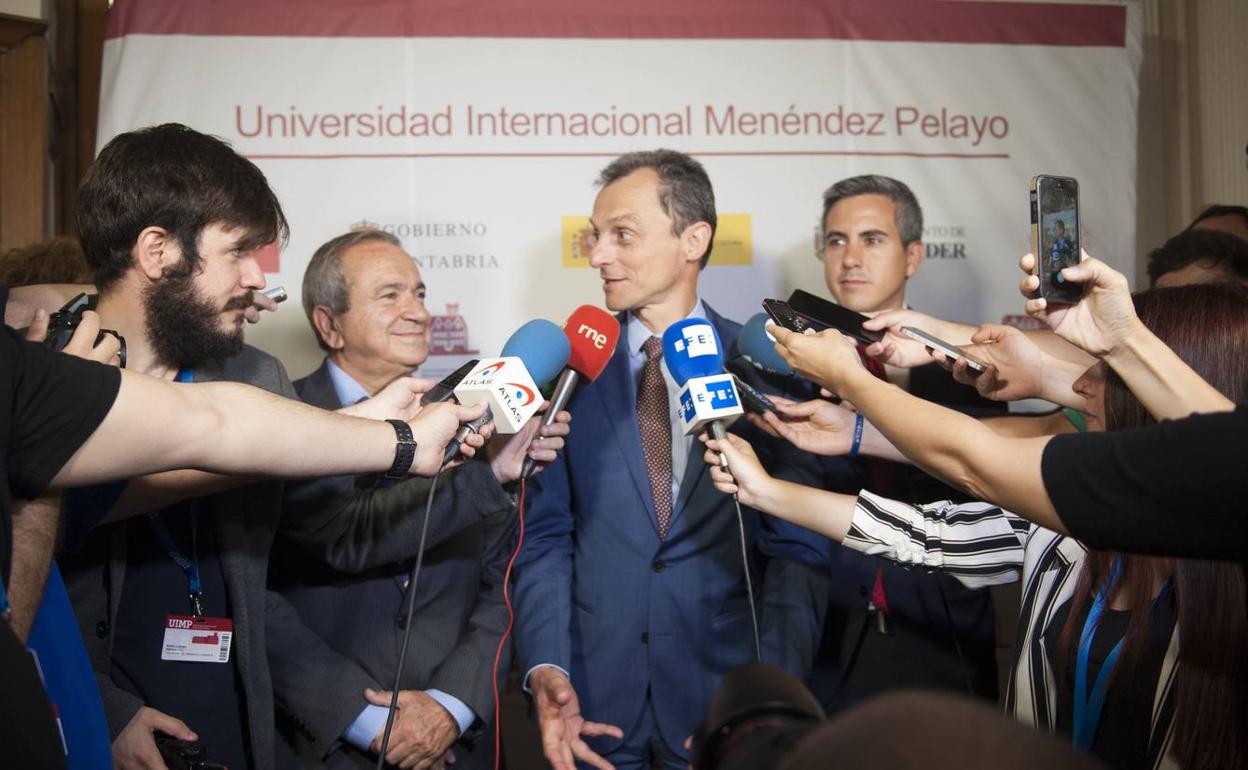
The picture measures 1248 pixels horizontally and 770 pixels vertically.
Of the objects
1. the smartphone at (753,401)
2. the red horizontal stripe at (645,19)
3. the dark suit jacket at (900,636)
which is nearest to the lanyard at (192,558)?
the smartphone at (753,401)

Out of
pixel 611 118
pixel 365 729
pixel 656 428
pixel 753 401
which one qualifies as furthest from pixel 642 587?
pixel 611 118

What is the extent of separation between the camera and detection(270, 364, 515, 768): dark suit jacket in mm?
2660

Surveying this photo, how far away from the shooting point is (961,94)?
4.36 metres

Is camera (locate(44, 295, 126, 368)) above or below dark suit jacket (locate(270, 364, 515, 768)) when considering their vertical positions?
above

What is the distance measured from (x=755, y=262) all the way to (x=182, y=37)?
2258mm

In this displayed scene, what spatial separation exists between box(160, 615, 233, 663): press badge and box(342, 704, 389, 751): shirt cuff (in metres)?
0.39

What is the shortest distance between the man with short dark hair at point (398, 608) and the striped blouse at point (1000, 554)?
0.76 metres

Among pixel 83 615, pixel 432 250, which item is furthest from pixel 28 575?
pixel 432 250

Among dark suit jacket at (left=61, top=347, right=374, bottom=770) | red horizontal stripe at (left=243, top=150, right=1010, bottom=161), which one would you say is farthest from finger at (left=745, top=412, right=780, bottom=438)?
red horizontal stripe at (left=243, top=150, right=1010, bottom=161)

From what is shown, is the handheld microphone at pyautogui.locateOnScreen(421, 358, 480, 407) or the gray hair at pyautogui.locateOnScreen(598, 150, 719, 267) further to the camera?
the gray hair at pyautogui.locateOnScreen(598, 150, 719, 267)

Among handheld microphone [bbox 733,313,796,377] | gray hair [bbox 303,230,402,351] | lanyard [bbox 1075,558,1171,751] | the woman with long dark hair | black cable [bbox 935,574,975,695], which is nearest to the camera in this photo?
the woman with long dark hair

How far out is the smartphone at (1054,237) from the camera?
2.01 m

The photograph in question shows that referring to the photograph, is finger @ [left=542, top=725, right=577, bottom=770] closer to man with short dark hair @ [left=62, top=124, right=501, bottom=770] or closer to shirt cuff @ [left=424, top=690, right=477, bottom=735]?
shirt cuff @ [left=424, top=690, right=477, bottom=735]

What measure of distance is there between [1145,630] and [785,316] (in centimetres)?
94
